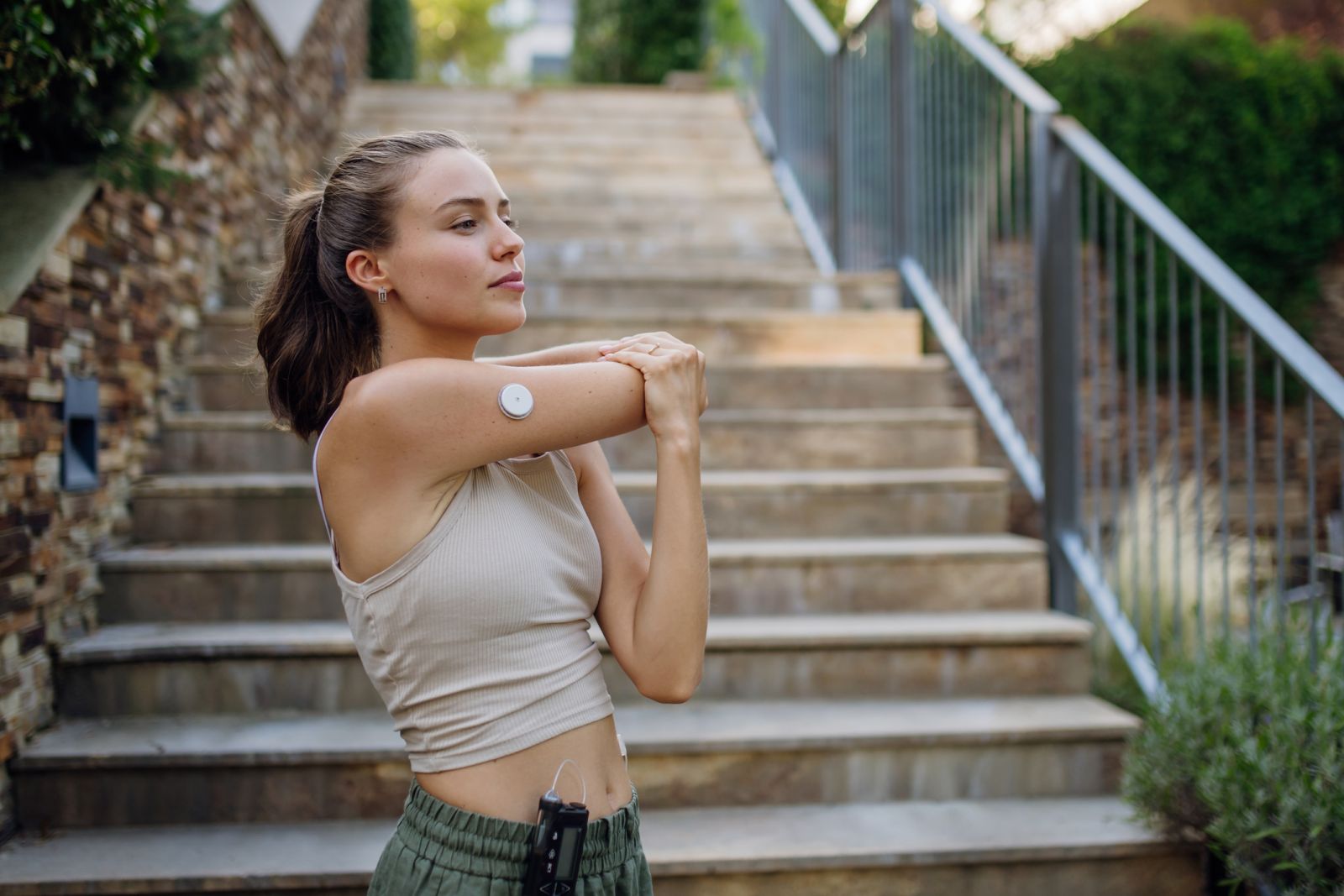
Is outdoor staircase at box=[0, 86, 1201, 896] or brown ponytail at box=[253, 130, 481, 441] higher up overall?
brown ponytail at box=[253, 130, 481, 441]

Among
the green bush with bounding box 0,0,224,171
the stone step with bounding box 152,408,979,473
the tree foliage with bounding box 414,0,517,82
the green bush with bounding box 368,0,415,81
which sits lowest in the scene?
the stone step with bounding box 152,408,979,473

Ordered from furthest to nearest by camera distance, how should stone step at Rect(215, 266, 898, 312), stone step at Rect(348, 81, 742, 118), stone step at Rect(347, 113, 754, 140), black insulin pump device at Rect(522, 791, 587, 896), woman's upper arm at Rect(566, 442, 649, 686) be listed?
stone step at Rect(348, 81, 742, 118) < stone step at Rect(347, 113, 754, 140) < stone step at Rect(215, 266, 898, 312) < woman's upper arm at Rect(566, 442, 649, 686) < black insulin pump device at Rect(522, 791, 587, 896)

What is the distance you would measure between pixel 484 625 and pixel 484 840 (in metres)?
0.22

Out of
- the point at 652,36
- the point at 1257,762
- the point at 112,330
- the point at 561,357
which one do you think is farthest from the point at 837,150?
the point at 652,36

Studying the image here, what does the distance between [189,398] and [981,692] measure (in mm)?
2353

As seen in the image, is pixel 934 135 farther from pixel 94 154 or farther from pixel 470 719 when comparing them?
pixel 470 719

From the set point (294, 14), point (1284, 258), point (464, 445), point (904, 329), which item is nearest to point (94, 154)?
point (464, 445)

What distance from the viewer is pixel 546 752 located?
1.05 meters

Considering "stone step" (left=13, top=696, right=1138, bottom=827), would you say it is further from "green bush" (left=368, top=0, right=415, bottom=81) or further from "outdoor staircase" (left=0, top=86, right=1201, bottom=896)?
"green bush" (left=368, top=0, right=415, bottom=81)

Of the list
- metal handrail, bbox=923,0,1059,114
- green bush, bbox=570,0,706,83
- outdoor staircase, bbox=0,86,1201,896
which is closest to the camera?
outdoor staircase, bbox=0,86,1201,896

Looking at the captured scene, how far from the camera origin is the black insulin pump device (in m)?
0.99

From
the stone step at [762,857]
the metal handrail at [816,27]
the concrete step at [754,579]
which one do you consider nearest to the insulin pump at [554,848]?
the stone step at [762,857]

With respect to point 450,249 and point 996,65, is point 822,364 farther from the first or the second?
point 450,249

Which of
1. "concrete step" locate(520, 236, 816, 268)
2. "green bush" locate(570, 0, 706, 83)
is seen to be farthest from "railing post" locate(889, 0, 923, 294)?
"green bush" locate(570, 0, 706, 83)
